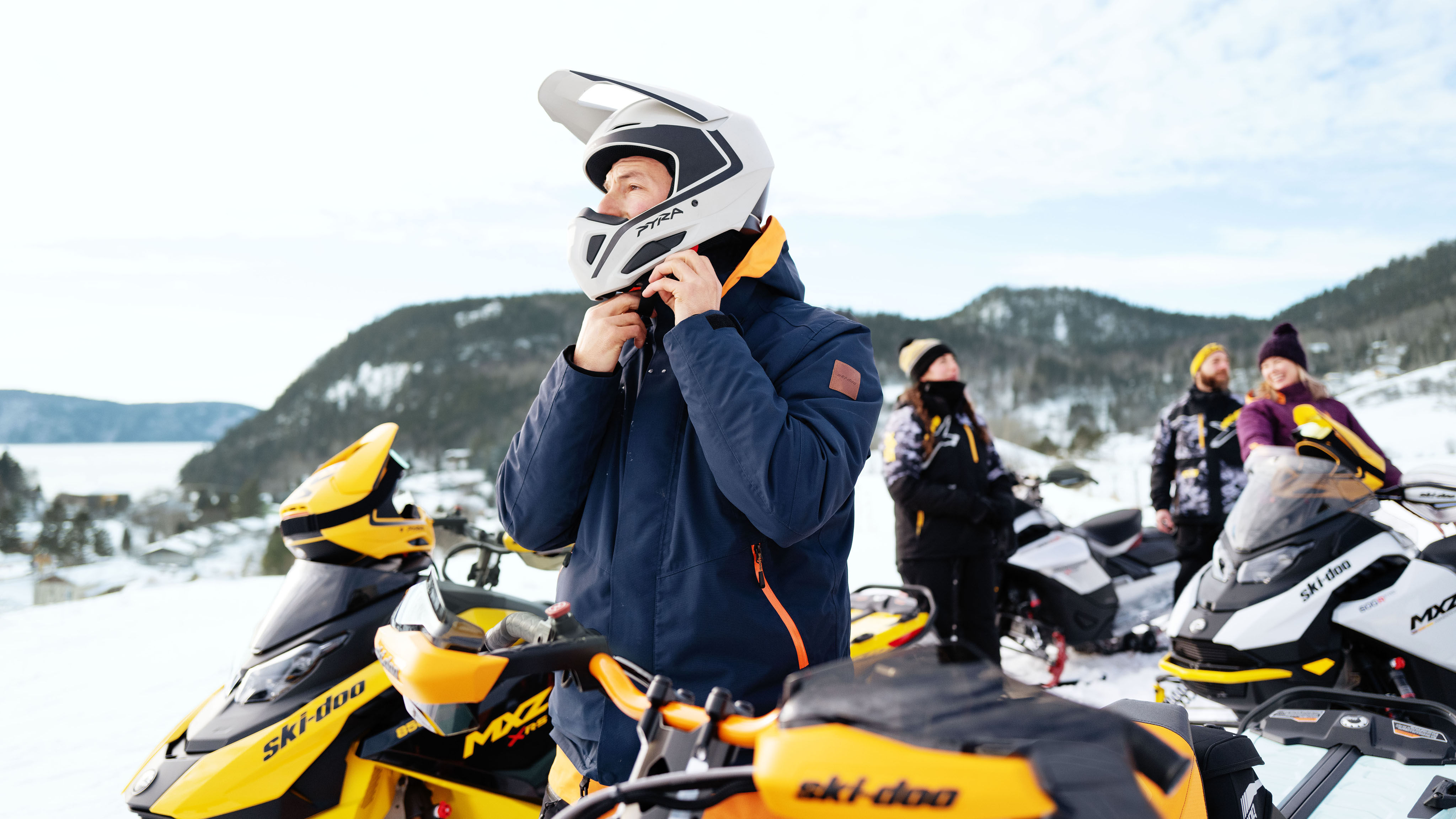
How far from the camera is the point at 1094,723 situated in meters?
0.59

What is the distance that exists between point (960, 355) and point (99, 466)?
47.5 metres

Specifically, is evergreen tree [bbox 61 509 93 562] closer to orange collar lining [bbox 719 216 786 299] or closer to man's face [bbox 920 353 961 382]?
man's face [bbox 920 353 961 382]

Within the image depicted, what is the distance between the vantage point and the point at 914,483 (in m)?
4.07

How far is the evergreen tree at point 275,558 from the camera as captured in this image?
16.1 m

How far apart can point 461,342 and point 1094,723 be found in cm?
10038

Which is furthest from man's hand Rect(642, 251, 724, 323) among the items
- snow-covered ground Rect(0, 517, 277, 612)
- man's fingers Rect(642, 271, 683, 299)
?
snow-covered ground Rect(0, 517, 277, 612)

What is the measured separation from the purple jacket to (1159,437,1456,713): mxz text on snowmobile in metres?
1.01

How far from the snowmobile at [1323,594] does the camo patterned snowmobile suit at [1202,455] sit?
1.36 metres

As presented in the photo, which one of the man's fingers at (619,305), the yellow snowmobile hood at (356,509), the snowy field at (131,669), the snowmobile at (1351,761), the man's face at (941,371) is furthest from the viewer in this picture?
the man's face at (941,371)

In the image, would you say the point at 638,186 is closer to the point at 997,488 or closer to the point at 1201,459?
the point at 997,488

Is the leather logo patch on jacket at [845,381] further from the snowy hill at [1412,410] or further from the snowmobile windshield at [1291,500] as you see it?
the snowy hill at [1412,410]

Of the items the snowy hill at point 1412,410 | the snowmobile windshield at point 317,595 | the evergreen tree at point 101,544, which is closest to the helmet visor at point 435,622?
the snowmobile windshield at point 317,595

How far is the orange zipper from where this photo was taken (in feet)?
3.95

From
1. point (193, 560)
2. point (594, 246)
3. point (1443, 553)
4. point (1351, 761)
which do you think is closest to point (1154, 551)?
point (1443, 553)
